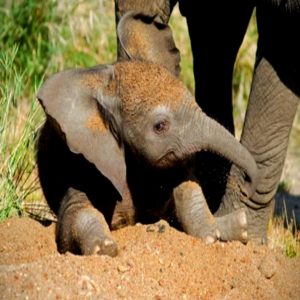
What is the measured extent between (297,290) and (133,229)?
0.80 metres

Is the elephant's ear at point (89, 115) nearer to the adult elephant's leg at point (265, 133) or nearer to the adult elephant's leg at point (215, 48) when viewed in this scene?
the adult elephant's leg at point (265, 133)

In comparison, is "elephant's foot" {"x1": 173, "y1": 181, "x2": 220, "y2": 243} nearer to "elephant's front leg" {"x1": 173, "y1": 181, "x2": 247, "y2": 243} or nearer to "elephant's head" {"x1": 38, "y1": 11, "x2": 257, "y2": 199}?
"elephant's front leg" {"x1": 173, "y1": 181, "x2": 247, "y2": 243}

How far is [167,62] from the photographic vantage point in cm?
623

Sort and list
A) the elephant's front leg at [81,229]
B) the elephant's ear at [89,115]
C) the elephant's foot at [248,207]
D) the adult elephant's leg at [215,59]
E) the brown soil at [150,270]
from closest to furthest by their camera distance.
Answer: the brown soil at [150,270] → the elephant's front leg at [81,229] → the elephant's ear at [89,115] → the elephant's foot at [248,207] → the adult elephant's leg at [215,59]

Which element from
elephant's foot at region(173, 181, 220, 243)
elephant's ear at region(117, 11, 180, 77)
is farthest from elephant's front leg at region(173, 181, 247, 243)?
elephant's ear at region(117, 11, 180, 77)

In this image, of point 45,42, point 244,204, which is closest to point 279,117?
point 244,204

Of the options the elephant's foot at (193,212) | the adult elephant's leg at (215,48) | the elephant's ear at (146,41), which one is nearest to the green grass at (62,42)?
the adult elephant's leg at (215,48)

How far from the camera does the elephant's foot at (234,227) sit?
5883mm

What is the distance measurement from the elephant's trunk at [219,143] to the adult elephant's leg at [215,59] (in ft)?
3.78

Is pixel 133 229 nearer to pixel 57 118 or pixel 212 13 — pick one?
pixel 57 118

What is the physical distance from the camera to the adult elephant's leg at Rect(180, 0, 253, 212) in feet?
22.6

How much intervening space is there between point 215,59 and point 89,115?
4.44 feet

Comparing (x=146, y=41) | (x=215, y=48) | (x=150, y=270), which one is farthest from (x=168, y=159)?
(x=215, y=48)

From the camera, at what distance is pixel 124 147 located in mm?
5934
